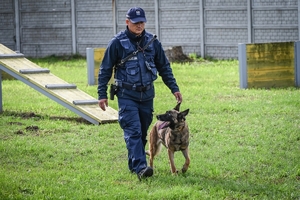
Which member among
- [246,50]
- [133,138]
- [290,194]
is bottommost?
[290,194]

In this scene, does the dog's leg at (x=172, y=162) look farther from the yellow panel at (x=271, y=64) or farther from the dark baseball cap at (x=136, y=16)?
the yellow panel at (x=271, y=64)

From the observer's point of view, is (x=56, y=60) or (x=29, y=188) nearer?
(x=29, y=188)

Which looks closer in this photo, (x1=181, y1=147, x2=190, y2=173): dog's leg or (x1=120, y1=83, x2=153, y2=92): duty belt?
(x1=120, y1=83, x2=153, y2=92): duty belt

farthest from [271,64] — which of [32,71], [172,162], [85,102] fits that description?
[172,162]

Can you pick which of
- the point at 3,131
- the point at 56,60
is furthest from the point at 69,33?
the point at 3,131

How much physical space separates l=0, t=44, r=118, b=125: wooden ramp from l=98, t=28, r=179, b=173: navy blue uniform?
3661mm

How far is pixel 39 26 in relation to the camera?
24188 mm

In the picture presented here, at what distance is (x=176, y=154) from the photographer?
9.42 m

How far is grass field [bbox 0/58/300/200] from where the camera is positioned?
7.38m

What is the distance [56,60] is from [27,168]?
14924 mm

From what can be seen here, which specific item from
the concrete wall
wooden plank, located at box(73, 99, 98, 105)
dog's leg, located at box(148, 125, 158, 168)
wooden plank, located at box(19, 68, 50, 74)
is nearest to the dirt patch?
wooden plank, located at box(73, 99, 98, 105)

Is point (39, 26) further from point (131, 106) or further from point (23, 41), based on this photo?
point (131, 106)

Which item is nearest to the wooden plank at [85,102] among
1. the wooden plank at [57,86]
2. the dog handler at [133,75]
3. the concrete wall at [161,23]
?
the wooden plank at [57,86]

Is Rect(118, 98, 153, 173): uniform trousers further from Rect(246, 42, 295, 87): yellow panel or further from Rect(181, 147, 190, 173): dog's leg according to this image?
Rect(246, 42, 295, 87): yellow panel
